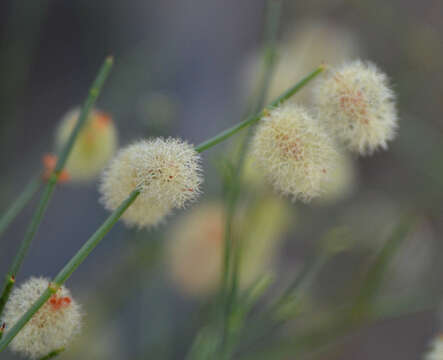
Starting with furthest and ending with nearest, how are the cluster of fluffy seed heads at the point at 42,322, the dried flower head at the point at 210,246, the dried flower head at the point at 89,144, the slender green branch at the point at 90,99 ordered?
the dried flower head at the point at 210,246, the dried flower head at the point at 89,144, the slender green branch at the point at 90,99, the cluster of fluffy seed heads at the point at 42,322

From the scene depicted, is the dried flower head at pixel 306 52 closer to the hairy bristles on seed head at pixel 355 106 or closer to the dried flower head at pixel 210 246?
the dried flower head at pixel 210 246

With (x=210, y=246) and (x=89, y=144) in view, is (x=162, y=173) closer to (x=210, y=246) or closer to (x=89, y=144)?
(x=89, y=144)

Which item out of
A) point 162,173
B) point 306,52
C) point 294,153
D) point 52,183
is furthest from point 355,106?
point 306,52

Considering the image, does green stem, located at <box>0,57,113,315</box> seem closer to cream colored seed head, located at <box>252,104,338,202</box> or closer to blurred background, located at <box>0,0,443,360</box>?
cream colored seed head, located at <box>252,104,338,202</box>

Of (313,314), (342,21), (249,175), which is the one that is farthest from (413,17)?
(249,175)

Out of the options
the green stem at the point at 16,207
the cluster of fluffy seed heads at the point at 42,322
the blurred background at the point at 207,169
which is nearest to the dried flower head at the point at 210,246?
the blurred background at the point at 207,169

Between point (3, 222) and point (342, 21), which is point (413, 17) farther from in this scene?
point (3, 222)

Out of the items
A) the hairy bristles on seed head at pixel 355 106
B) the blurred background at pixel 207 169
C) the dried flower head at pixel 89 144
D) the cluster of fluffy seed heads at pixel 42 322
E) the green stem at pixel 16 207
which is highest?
the blurred background at pixel 207 169
